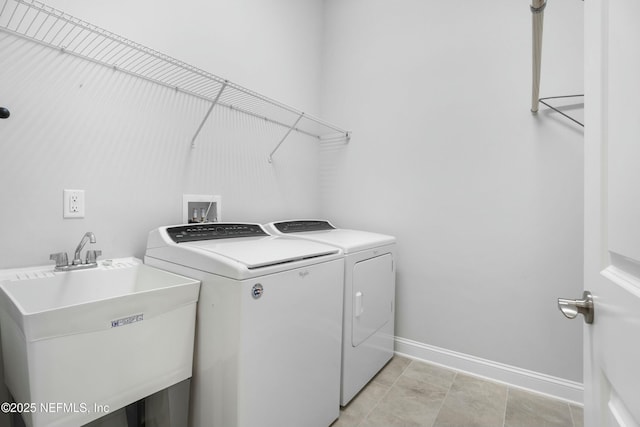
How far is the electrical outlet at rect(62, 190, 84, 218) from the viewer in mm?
1280

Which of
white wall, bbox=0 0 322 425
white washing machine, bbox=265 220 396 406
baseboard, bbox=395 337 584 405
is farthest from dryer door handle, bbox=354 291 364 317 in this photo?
white wall, bbox=0 0 322 425

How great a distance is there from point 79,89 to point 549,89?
2553mm

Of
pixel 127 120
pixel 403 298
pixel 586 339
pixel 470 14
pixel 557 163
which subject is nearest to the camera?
pixel 586 339

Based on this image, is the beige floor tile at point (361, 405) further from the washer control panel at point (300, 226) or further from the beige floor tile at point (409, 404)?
the washer control panel at point (300, 226)

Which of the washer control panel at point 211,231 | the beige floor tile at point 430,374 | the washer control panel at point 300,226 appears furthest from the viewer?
the washer control panel at point 300,226

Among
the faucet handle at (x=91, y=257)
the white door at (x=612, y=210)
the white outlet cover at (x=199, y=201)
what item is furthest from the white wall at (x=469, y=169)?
the faucet handle at (x=91, y=257)

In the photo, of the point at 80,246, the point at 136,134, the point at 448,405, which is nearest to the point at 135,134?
the point at 136,134

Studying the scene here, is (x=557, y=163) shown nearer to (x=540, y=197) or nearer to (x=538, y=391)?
(x=540, y=197)

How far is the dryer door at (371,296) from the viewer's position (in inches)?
68.5

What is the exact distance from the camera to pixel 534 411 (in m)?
1.69

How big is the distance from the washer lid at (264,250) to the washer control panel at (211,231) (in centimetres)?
4

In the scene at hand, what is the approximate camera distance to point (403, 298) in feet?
7.70

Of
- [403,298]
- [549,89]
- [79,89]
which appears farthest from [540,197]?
[79,89]

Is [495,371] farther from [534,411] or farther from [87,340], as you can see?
[87,340]
